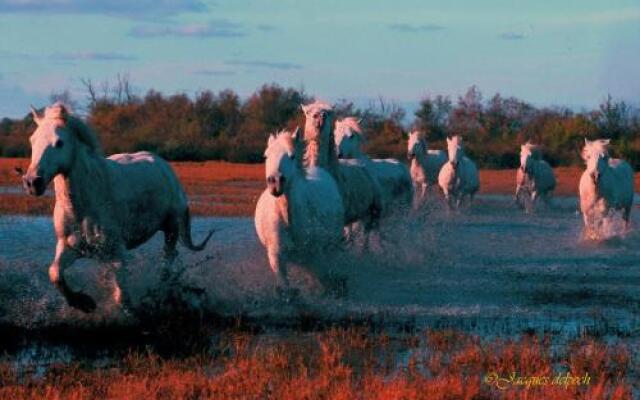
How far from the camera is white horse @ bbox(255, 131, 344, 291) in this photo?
39.3ft

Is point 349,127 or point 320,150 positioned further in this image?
point 349,127

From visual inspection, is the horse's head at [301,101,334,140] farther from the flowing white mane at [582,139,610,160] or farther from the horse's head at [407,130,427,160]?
the horse's head at [407,130,427,160]

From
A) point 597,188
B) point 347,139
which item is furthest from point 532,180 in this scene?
point 347,139

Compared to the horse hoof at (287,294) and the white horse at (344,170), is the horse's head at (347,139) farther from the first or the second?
the horse hoof at (287,294)

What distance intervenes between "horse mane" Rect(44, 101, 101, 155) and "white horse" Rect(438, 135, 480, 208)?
16.8 m

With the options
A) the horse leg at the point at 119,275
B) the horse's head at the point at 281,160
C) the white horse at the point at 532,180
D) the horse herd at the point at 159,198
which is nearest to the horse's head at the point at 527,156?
the white horse at the point at 532,180

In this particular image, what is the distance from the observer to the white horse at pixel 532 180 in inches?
1152

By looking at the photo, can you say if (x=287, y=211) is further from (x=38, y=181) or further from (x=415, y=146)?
(x=415, y=146)

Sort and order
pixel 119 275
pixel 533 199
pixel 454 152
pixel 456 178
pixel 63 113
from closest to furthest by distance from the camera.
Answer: pixel 63 113 → pixel 119 275 → pixel 456 178 → pixel 454 152 → pixel 533 199

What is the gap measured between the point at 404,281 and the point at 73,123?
5.48 metres

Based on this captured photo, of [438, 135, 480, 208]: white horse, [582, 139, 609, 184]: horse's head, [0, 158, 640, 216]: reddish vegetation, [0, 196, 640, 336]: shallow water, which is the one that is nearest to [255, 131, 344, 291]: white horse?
[0, 196, 640, 336]: shallow water

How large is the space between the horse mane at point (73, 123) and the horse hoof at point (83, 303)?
4.14ft

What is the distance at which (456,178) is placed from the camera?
90.6 feet

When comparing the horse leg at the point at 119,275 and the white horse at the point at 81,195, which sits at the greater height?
the white horse at the point at 81,195
